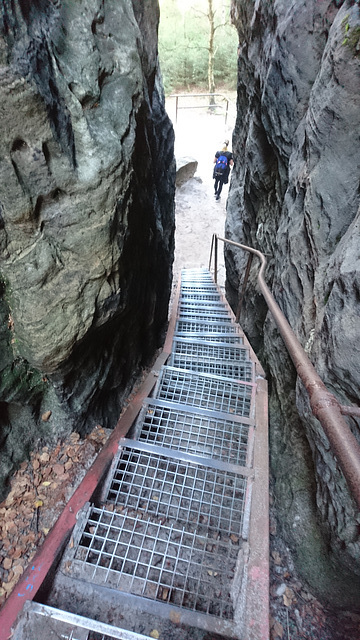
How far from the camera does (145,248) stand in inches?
186

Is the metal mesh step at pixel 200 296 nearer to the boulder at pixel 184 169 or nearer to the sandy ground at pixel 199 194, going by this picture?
the sandy ground at pixel 199 194

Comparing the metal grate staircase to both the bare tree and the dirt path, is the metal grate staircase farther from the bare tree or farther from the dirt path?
the bare tree

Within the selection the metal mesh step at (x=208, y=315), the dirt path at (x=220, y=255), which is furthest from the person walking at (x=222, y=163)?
the metal mesh step at (x=208, y=315)

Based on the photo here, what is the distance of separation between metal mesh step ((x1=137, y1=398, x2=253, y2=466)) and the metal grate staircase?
1 cm

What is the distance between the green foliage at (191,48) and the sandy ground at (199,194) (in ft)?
7.54

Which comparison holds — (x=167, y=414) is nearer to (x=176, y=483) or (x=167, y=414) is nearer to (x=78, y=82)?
(x=176, y=483)

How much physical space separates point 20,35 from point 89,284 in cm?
186

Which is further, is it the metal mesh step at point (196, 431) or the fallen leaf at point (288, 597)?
the metal mesh step at point (196, 431)

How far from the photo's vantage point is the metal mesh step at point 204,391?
Result: 11.9 feet

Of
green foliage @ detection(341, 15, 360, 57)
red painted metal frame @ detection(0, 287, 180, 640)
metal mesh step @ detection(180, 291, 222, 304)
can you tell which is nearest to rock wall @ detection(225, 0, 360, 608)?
green foliage @ detection(341, 15, 360, 57)

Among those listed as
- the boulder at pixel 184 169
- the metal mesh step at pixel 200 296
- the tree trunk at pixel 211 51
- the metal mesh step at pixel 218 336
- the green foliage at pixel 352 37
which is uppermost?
the tree trunk at pixel 211 51

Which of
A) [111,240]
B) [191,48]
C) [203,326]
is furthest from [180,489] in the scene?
[191,48]

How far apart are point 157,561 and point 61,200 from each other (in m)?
2.88

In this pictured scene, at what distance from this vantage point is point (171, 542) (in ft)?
7.34
